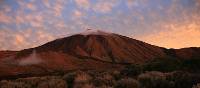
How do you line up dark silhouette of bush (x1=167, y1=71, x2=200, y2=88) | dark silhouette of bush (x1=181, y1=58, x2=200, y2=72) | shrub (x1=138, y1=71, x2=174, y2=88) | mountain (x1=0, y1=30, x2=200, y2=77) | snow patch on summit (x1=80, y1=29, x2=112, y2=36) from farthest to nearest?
snow patch on summit (x1=80, y1=29, x2=112, y2=36), mountain (x1=0, y1=30, x2=200, y2=77), dark silhouette of bush (x1=181, y1=58, x2=200, y2=72), shrub (x1=138, y1=71, x2=174, y2=88), dark silhouette of bush (x1=167, y1=71, x2=200, y2=88)

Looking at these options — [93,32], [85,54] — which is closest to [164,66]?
[85,54]

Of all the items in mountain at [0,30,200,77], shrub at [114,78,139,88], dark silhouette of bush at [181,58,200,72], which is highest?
mountain at [0,30,200,77]

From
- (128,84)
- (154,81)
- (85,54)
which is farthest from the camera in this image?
(85,54)

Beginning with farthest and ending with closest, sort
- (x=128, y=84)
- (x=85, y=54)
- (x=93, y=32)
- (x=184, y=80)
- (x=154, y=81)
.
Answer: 1. (x=93, y=32)
2. (x=85, y=54)
3. (x=154, y=81)
4. (x=184, y=80)
5. (x=128, y=84)

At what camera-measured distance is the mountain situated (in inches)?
2667

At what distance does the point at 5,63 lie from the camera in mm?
69312

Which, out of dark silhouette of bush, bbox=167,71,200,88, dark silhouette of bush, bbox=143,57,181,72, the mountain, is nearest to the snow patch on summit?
the mountain

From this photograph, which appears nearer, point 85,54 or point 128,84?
point 128,84

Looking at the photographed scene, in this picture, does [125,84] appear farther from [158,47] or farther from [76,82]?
[158,47]

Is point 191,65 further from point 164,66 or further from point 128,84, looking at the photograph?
point 128,84

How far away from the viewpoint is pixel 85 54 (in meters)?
83.8

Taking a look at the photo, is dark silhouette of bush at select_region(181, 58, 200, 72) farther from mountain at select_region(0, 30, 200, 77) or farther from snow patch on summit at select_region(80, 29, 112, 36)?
snow patch on summit at select_region(80, 29, 112, 36)

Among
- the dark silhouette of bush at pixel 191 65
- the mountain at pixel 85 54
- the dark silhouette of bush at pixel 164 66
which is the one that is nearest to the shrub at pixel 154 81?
the dark silhouette of bush at pixel 164 66

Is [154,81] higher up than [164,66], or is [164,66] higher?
[164,66]
